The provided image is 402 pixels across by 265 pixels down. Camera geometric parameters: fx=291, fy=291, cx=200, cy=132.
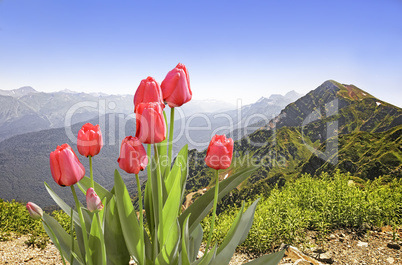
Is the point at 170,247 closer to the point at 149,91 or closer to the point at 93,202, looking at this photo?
the point at 93,202

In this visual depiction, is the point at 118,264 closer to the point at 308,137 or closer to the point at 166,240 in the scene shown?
the point at 166,240

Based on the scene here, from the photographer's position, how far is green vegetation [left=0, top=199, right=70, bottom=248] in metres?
4.89

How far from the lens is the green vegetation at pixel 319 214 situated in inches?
168

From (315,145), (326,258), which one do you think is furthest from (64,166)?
(315,145)

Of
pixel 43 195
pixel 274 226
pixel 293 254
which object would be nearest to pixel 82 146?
pixel 293 254

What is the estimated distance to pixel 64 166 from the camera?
59.0 inches

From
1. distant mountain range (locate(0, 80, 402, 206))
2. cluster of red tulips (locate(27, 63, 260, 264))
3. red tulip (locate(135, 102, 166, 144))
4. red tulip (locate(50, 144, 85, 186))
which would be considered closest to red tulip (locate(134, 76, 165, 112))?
cluster of red tulips (locate(27, 63, 260, 264))

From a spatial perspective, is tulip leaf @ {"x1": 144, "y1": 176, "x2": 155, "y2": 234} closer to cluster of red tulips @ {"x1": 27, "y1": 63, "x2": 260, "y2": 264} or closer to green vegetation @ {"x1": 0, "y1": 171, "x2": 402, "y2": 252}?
cluster of red tulips @ {"x1": 27, "y1": 63, "x2": 260, "y2": 264}

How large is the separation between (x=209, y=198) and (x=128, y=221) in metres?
0.62

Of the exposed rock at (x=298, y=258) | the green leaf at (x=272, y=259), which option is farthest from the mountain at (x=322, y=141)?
the green leaf at (x=272, y=259)

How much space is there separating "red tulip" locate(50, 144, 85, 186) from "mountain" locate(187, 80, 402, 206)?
41.4 m

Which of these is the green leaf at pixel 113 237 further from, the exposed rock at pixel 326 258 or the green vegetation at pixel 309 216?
the exposed rock at pixel 326 258

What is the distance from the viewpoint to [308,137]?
122m

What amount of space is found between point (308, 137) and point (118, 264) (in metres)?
128
